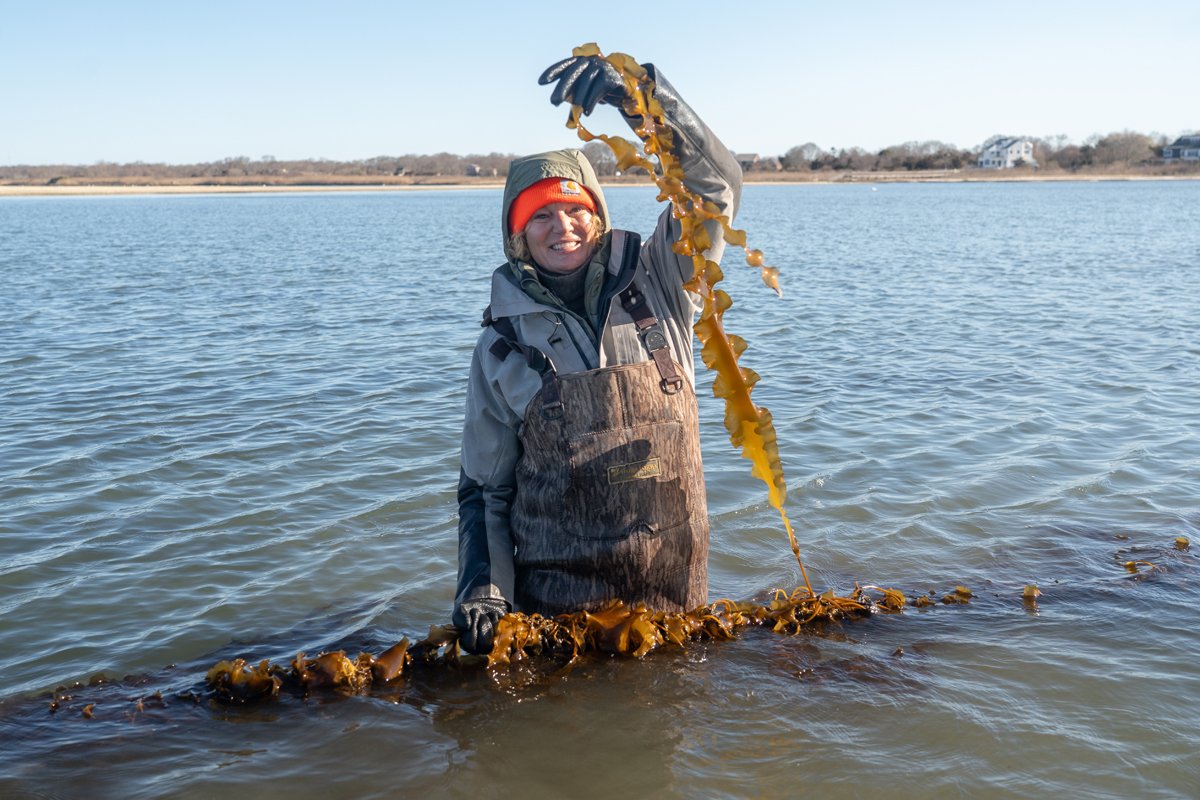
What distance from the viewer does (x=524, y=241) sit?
357 cm

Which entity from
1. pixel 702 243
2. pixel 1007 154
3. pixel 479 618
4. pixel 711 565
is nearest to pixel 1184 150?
pixel 1007 154

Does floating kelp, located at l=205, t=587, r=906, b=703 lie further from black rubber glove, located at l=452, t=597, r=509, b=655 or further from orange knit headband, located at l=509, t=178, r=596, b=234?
orange knit headband, located at l=509, t=178, r=596, b=234

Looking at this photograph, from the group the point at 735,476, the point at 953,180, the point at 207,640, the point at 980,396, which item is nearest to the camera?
the point at 207,640

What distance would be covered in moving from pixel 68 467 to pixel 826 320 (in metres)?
11.1

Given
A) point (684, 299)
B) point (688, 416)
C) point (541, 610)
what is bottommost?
point (541, 610)

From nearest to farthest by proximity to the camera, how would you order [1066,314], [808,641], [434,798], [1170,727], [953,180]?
Result: [434,798], [1170,727], [808,641], [1066,314], [953,180]

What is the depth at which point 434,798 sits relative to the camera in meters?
3.22

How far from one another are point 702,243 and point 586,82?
686mm

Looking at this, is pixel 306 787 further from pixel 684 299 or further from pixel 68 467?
pixel 68 467

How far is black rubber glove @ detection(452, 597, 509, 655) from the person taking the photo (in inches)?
146

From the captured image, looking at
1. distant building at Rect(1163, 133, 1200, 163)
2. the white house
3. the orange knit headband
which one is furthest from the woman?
the white house

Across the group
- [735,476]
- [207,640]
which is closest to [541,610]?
[207,640]

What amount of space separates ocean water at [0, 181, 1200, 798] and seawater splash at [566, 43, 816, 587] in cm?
95

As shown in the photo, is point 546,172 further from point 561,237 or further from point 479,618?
point 479,618
